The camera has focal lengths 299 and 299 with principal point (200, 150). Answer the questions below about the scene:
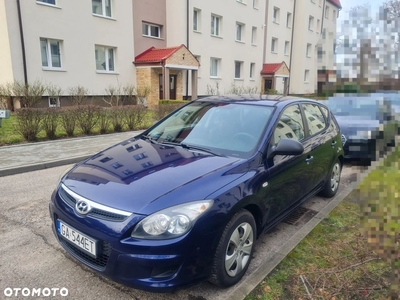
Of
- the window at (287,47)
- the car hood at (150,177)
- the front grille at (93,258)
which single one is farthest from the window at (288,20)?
the front grille at (93,258)

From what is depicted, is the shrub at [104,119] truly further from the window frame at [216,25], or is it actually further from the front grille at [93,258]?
the window frame at [216,25]

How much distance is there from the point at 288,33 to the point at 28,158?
3270 cm

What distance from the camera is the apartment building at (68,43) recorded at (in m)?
13.9

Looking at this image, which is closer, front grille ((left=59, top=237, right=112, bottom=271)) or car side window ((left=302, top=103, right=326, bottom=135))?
front grille ((left=59, top=237, right=112, bottom=271))

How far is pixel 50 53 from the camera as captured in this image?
50.4ft

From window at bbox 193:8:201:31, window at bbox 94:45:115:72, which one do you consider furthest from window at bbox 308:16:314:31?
window at bbox 94:45:115:72

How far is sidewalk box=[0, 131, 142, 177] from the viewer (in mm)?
6211

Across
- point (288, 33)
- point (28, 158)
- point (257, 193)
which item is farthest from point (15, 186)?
point (288, 33)

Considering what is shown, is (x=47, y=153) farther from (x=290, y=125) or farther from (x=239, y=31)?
Answer: (x=239, y=31)

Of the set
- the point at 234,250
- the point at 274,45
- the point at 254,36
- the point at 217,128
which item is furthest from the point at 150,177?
the point at 274,45

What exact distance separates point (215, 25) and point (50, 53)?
535 inches

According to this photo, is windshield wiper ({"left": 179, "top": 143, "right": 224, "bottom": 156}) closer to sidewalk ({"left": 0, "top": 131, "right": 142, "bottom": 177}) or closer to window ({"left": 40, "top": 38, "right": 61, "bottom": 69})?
sidewalk ({"left": 0, "top": 131, "right": 142, "bottom": 177})

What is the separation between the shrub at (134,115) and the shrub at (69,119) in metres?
1.80

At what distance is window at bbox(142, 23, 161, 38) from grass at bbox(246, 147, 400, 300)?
19405mm
